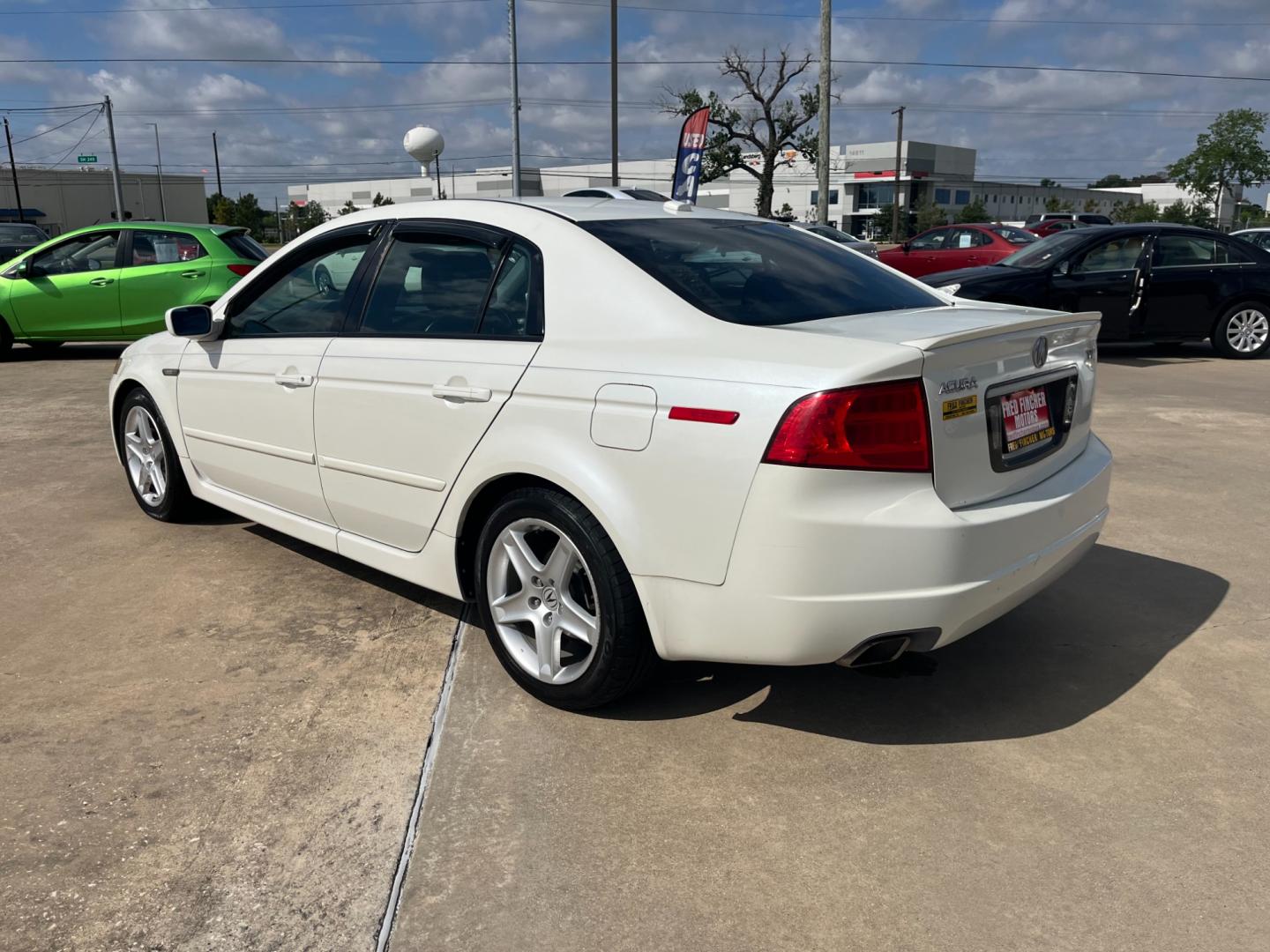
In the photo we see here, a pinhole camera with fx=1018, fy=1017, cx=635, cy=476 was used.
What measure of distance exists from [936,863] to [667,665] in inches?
51.0

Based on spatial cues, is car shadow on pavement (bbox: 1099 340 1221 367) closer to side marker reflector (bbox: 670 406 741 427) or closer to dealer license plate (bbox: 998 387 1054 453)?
dealer license plate (bbox: 998 387 1054 453)

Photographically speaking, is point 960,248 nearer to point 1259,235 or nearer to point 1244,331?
point 1244,331

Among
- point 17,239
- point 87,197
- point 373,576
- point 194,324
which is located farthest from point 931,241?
→ point 87,197

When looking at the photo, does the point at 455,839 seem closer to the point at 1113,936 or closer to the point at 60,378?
the point at 1113,936

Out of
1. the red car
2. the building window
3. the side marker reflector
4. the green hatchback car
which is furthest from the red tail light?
the building window

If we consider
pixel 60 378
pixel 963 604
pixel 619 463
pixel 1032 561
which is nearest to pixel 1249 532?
pixel 1032 561

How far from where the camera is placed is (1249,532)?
4941 millimetres

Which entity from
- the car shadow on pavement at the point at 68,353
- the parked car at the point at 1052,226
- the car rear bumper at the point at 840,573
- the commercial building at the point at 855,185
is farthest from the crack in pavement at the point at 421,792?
the commercial building at the point at 855,185

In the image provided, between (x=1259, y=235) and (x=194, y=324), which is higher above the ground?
(x=1259, y=235)

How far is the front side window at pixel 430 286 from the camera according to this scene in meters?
3.43

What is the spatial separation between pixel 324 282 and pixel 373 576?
1.29 metres

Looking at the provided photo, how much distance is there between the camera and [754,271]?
334cm

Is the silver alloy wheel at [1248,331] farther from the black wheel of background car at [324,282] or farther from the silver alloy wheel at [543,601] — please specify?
the silver alloy wheel at [543,601]

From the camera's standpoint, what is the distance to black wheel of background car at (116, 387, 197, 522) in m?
4.96
